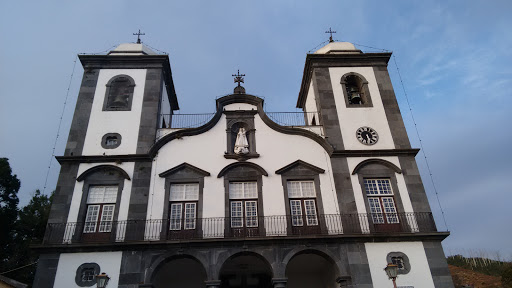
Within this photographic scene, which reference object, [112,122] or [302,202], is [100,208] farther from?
[302,202]

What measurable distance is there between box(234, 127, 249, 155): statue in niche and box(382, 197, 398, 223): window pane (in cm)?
613

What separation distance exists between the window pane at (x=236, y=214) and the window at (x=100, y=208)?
185 inches

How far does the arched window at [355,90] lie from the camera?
778 inches

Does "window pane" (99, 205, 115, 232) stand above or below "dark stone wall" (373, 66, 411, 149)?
below

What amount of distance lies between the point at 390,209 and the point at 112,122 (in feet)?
41.3

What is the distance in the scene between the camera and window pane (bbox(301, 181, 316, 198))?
1706cm

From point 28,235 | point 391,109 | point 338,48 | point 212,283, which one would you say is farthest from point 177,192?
point 28,235

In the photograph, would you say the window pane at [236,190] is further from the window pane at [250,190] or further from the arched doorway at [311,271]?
the arched doorway at [311,271]

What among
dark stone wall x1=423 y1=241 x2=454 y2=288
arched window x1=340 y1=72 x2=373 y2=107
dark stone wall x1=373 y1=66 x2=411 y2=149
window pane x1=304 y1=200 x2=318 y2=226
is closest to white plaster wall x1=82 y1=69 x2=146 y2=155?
window pane x1=304 y1=200 x2=318 y2=226

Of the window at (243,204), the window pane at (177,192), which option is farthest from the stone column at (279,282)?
the window pane at (177,192)

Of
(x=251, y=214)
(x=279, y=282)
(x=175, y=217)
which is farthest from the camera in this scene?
(x=251, y=214)

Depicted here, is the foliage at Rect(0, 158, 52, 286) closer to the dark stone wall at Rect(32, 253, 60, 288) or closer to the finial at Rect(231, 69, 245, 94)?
the dark stone wall at Rect(32, 253, 60, 288)

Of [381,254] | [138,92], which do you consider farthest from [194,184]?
[381,254]

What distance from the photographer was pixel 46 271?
47.8 feet
